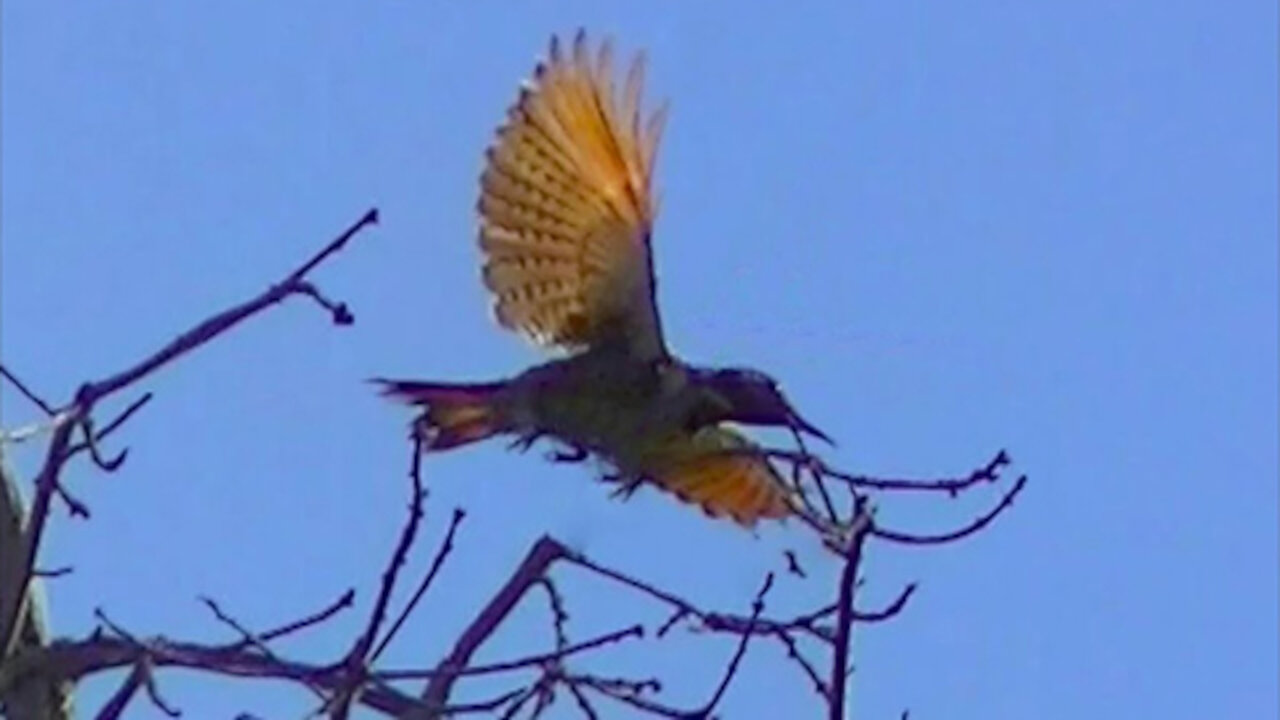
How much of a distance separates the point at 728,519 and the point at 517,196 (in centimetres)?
79

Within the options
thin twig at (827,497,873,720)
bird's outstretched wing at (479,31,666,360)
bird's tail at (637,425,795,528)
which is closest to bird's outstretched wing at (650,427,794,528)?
bird's tail at (637,425,795,528)

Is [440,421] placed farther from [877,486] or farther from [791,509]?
[877,486]

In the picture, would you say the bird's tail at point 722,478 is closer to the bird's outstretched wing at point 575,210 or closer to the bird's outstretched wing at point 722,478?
the bird's outstretched wing at point 722,478

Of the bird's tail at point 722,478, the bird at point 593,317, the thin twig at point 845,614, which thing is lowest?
the thin twig at point 845,614

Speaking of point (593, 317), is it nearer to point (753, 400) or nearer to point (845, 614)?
point (753, 400)

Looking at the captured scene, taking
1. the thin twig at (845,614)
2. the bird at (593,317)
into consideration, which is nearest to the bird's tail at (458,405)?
the bird at (593,317)

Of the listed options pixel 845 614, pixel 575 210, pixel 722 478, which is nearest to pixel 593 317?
pixel 575 210

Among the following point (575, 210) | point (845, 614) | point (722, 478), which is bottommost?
point (845, 614)

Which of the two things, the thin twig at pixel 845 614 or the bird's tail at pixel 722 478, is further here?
the bird's tail at pixel 722 478

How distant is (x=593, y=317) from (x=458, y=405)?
0.65m

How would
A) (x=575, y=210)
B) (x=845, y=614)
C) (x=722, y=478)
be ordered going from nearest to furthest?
1. (x=845, y=614)
2. (x=722, y=478)
3. (x=575, y=210)

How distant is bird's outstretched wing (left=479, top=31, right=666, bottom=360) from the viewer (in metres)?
4.62

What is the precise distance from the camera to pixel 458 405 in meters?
4.53

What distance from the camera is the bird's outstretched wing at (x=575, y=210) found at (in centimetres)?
462
